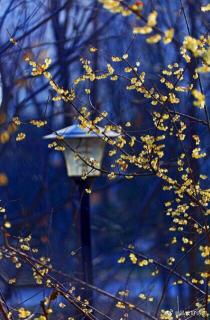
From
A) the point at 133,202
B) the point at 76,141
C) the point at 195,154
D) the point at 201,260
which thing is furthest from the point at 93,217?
the point at 195,154

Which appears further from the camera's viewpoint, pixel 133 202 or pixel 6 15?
pixel 133 202

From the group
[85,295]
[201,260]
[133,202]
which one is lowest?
[85,295]

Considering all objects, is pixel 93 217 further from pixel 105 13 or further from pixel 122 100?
pixel 105 13

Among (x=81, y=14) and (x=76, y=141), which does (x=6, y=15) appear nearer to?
(x=81, y=14)

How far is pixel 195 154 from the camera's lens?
2.04 m

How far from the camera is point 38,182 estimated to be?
4750mm

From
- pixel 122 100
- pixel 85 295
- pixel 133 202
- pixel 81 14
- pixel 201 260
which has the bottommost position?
pixel 85 295

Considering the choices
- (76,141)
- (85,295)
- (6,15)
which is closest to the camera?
(76,141)

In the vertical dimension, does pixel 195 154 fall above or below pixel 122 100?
below

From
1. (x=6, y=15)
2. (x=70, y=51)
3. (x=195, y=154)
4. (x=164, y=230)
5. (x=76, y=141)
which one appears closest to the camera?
(x=195, y=154)

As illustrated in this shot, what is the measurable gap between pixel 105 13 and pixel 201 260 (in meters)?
2.06

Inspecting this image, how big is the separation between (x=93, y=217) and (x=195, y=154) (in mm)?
3064

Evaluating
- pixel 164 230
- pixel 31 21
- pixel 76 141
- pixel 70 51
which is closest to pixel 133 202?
pixel 164 230

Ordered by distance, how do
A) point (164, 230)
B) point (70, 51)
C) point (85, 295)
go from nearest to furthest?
point (85, 295)
point (70, 51)
point (164, 230)
